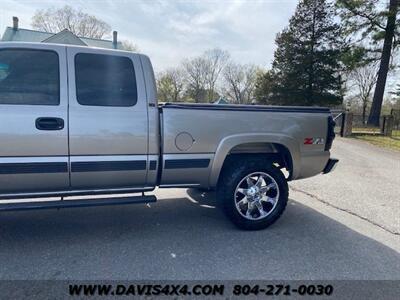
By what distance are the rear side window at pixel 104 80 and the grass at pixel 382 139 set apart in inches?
502

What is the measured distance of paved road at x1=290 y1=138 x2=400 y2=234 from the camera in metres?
4.79

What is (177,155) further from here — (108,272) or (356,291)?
(356,291)

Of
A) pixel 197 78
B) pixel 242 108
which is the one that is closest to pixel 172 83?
pixel 197 78

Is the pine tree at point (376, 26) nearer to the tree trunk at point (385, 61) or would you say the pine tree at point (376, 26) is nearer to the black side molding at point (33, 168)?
the tree trunk at point (385, 61)

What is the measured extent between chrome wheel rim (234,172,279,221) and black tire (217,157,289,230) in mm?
44

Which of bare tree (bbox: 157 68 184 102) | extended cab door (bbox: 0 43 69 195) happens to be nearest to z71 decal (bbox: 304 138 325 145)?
extended cab door (bbox: 0 43 69 195)

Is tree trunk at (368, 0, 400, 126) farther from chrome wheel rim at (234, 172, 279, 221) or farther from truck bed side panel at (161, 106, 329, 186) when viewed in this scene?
chrome wheel rim at (234, 172, 279, 221)

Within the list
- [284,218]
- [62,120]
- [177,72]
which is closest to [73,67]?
[62,120]

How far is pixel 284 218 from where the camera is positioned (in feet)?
15.0

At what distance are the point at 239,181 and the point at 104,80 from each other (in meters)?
2.05

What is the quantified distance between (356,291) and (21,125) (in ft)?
11.8

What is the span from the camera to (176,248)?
3.50 m

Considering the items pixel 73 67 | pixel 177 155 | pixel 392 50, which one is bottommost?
pixel 177 155

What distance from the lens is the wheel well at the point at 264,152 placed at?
13.6ft
